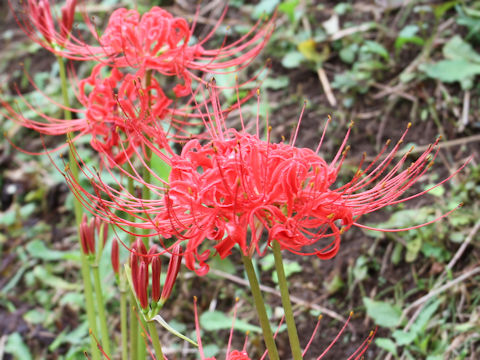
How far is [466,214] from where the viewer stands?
2.67m

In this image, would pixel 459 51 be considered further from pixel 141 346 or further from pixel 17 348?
pixel 17 348

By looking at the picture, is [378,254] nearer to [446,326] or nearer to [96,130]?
[446,326]

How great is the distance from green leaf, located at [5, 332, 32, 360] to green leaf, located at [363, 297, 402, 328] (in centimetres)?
175

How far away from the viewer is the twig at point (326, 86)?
3.55 m

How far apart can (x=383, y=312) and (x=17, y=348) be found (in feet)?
6.12

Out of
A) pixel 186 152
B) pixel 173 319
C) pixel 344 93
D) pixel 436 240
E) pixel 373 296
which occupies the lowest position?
pixel 173 319

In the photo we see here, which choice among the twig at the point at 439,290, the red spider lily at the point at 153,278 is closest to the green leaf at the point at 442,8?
the twig at the point at 439,290

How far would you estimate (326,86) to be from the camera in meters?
3.63

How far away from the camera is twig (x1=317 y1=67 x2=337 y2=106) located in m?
3.55

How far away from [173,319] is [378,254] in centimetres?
110

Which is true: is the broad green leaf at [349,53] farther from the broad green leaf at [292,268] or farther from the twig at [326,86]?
the broad green leaf at [292,268]

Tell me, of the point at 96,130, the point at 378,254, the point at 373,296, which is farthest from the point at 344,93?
the point at 96,130

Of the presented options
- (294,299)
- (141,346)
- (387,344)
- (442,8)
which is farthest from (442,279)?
(442,8)

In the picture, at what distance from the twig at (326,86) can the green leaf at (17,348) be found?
2.24 m
